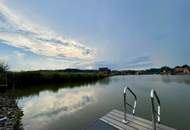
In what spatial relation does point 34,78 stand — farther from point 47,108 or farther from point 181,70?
point 181,70

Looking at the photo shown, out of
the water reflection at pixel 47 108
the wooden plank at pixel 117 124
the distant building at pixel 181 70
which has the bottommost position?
the water reflection at pixel 47 108

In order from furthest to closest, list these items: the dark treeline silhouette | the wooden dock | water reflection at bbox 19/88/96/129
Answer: the dark treeline silhouette → water reflection at bbox 19/88/96/129 → the wooden dock

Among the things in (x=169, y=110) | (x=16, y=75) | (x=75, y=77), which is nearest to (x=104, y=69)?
(x=75, y=77)

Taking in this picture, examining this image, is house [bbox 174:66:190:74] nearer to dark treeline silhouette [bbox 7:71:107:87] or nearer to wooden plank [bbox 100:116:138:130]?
dark treeline silhouette [bbox 7:71:107:87]

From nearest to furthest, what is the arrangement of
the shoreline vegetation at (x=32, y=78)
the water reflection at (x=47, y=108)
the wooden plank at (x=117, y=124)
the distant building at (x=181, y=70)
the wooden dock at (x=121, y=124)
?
1. the wooden dock at (x=121, y=124)
2. the wooden plank at (x=117, y=124)
3. the water reflection at (x=47, y=108)
4. the shoreline vegetation at (x=32, y=78)
5. the distant building at (x=181, y=70)

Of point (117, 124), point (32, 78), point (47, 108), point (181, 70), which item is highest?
point (181, 70)

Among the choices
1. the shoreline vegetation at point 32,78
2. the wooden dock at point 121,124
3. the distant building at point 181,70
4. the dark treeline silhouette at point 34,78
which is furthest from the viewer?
the distant building at point 181,70

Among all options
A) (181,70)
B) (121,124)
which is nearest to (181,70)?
(181,70)

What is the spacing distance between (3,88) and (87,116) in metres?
17.6

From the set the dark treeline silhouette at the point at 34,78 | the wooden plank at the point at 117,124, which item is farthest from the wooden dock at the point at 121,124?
the dark treeline silhouette at the point at 34,78

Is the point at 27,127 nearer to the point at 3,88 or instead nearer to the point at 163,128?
the point at 163,128

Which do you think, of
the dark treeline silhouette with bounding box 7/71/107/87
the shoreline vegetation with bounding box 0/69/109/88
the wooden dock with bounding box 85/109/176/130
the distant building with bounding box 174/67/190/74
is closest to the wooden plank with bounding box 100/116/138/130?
the wooden dock with bounding box 85/109/176/130

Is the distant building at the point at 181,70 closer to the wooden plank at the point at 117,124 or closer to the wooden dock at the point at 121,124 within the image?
the wooden dock at the point at 121,124

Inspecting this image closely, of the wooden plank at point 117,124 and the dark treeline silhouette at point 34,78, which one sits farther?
the dark treeline silhouette at point 34,78
